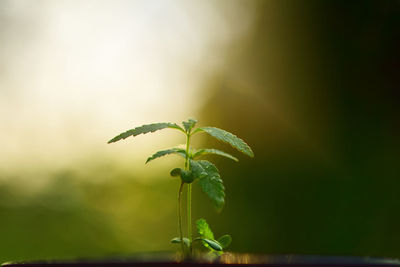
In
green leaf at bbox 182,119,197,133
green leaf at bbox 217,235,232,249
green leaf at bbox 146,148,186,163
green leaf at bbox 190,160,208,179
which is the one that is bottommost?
green leaf at bbox 217,235,232,249

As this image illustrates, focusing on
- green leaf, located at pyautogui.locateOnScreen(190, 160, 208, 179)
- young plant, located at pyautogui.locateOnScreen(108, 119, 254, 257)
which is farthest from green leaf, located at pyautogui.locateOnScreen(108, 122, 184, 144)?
green leaf, located at pyautogui.locateOnScreen(190, 160, 208, 179)

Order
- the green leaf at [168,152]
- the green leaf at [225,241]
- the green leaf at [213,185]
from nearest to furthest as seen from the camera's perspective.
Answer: the green leaf at [213,185] → the green leaf at [168,152] → the green leaf at [225,241]

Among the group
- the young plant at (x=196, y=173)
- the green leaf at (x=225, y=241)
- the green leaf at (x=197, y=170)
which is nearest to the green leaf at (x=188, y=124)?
the young plant at (x=196, y=173)

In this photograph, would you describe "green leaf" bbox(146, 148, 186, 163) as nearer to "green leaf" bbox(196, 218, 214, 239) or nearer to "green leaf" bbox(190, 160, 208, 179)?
"green leaf" bbox(190, 160, 208, 179)

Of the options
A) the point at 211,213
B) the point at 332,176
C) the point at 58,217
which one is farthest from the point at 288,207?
the point at 58,217

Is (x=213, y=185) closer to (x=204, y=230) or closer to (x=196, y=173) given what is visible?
(x=196, y=173)

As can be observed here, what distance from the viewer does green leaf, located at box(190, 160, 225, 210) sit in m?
0.84

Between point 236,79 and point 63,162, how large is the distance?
3504mm

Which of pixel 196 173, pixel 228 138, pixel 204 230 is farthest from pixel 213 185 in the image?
pixel 204 230

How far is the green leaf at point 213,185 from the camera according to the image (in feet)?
2.76

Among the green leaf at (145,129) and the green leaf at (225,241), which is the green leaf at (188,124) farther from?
the green leaf at (225,241)

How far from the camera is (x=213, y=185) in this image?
888mm

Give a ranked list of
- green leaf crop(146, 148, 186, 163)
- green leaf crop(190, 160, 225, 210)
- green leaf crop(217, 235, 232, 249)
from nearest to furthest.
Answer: green leaf crop(190, 160, 225, 210), green leaf crop(146, 148, 186, 163), green leaf crop(217, 235, 232, 249)

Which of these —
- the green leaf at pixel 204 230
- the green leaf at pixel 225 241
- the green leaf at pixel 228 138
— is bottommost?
the green leaf at pixel 225 241
